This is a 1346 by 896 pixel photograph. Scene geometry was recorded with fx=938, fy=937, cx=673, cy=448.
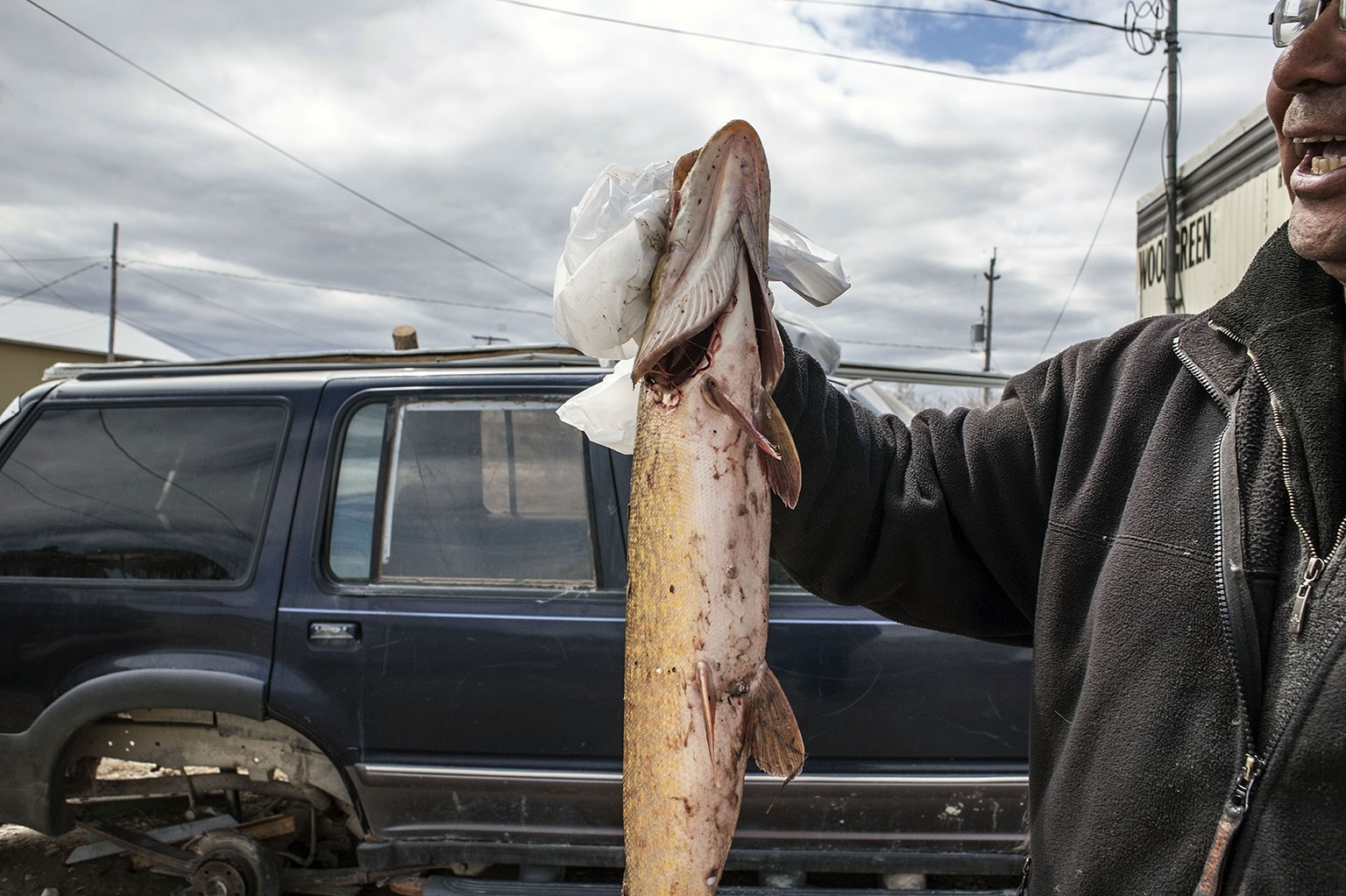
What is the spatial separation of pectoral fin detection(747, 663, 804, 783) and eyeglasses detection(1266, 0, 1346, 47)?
135 cm

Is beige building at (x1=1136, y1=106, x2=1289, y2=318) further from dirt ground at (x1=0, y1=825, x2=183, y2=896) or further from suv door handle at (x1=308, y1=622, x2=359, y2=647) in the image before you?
dirt ground at (x1=0, y1=825, x2=183, y2=896)

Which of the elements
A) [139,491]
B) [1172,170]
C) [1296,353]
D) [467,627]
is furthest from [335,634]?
[1172,170]

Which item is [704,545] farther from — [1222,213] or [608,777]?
[1222,213]

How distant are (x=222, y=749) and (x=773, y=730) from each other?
8.66ft

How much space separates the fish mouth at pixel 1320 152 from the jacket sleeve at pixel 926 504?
50 centimetres

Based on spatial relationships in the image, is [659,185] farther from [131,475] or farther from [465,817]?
[131,475]

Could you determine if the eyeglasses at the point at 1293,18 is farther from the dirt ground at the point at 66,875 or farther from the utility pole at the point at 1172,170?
the utility pole at the point at 1172,170

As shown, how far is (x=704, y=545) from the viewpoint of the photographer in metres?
1.54

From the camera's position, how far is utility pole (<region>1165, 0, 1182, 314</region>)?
368 inches

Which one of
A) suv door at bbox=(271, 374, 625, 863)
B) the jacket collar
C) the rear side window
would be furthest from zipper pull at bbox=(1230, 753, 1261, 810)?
the rear side window

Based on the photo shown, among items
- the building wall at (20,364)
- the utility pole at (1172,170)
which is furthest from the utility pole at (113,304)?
the utility pole at (1172,170)

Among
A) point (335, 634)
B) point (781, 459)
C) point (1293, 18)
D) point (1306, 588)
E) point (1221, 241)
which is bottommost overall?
point (335, 634)

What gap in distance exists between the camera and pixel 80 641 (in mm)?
3404

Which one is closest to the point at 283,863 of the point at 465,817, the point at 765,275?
the point at 465,817
